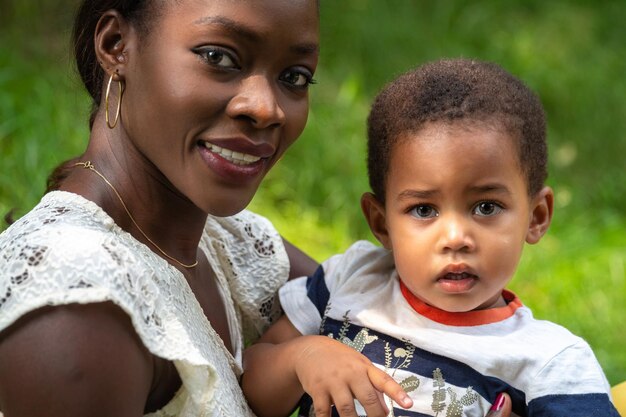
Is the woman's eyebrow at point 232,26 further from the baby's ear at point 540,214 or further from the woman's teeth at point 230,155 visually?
the baby's ear at point 540,214

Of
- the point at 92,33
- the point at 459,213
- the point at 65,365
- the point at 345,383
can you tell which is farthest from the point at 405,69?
the point at 65,365

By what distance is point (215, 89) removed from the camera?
207 cm

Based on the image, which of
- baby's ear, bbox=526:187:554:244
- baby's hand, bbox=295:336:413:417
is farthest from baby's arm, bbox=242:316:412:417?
baby's ear, bbox=526:187:554:244

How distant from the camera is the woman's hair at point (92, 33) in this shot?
2.13m

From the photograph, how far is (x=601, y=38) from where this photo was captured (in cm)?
779

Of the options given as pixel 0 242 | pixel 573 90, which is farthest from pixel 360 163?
pixel 0 242

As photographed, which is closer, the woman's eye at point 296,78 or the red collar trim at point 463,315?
the woman's eye at point 296,78

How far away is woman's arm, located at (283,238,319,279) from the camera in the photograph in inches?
116

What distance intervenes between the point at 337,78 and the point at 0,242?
4227 mm

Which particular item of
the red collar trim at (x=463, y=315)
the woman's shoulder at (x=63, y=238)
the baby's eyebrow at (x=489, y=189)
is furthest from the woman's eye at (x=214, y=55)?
the red collar trim at (x=463, y=315)

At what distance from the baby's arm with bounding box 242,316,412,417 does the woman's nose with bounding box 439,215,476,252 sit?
0.34m

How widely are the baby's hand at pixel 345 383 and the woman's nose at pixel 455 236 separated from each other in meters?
0.35

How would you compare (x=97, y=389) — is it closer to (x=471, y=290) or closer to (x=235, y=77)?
(x=235, y=77)

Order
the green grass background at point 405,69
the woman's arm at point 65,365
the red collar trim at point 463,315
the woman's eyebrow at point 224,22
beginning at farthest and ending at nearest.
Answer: the green grass background at point 405,69
the red collar trim at point 463,315
the woman's eyebrow at point 224,22
the woman's arm at point 65,365
